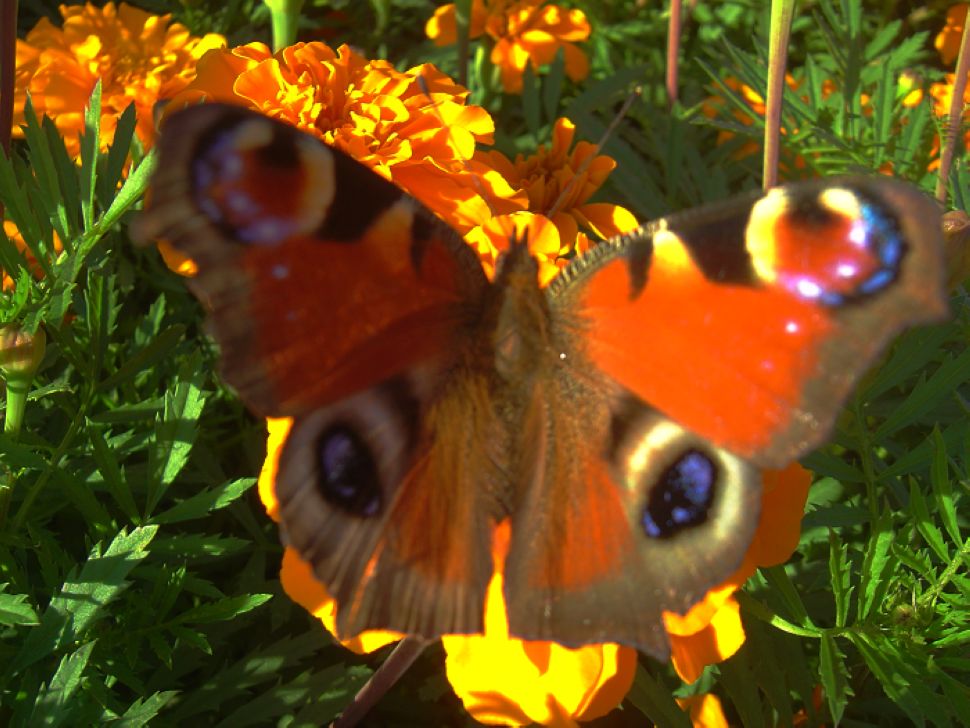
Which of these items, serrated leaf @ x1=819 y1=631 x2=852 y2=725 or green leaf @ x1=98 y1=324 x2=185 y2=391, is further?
green leaf @ x1=98 y1=324 x2=185 y2=391

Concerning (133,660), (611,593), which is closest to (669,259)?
(611,593)

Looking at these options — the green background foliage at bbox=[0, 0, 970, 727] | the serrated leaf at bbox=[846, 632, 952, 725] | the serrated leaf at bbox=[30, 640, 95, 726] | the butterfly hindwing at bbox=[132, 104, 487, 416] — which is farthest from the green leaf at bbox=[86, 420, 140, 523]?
the serrated leaf at bbox=[846, 632, 952, 725]

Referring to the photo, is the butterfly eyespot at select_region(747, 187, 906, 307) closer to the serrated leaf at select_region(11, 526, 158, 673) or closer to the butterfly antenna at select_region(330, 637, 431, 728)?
the butterfly antenna at select_region(330, 637, 431, 728)

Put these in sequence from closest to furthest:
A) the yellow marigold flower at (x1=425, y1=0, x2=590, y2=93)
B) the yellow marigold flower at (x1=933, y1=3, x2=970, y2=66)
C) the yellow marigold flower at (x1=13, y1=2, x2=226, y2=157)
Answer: the yellow marigold flower at (x1=13, y1=2, x2=226, y2=157), the yellow marigold flower at (x1=425, y1=0, x2=590, y2=93), the yellow marigold flower at (x1=933, y1=3, x2=970, y2=66)

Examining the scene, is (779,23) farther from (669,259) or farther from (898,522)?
(898,522)

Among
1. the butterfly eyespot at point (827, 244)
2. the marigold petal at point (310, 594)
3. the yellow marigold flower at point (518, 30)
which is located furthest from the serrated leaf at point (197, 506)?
the yellow marigold flower at point (518, 30)

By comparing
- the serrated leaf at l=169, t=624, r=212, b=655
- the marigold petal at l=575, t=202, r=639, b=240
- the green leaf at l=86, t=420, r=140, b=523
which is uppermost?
the marigold petal at l=575, t=202, r=639, b=240

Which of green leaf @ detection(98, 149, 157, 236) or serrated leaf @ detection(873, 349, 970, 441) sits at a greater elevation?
green leaf @ detection(98, 149, 157, 236)

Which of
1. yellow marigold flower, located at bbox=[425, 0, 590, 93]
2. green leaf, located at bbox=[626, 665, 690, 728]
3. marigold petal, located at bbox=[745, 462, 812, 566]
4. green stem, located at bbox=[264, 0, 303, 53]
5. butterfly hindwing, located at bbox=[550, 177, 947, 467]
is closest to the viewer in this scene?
butterfly hindwing, located at bbox=[550, 177, 947, 467]
